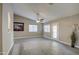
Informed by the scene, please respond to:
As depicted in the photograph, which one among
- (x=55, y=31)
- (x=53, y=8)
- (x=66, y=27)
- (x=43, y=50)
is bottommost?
(x=43, y=50)

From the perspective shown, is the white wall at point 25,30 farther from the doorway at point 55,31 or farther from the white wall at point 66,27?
the white wall at point 66,27

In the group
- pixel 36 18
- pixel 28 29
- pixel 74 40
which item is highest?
pixel 36 18

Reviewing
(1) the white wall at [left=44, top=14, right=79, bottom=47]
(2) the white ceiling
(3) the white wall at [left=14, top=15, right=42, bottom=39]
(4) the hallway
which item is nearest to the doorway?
(1) the white wall at [left=44, top=14, right=79, bottom=47]

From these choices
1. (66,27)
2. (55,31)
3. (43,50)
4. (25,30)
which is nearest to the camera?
(43,50)

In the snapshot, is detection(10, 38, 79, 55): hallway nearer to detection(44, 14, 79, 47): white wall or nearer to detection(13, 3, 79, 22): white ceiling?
detection(44, 14, 79, 47): white wall

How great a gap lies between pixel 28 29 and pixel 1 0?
5848 millimetres

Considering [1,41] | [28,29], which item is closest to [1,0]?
[1,41]

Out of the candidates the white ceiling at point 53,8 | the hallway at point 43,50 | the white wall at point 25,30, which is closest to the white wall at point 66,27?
the white ceiling at point 53,8

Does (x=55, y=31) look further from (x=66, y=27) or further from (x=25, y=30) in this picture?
(x=25, y=30)

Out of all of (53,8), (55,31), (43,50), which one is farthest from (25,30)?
(53,8)

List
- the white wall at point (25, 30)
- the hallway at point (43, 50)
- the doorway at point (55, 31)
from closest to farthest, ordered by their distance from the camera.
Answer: the hallway at point (43, 50) < the doorway at point (55, 31) < the white wall at point (25, 30)

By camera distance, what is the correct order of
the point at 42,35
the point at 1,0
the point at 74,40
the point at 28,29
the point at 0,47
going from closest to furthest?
the point at 1,0
the point at 0,47
the point at 74,40
the point at 28,29
the point at 42,35

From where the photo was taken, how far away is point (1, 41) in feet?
9.50

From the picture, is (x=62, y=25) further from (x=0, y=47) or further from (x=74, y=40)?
(x=0, y=47)
